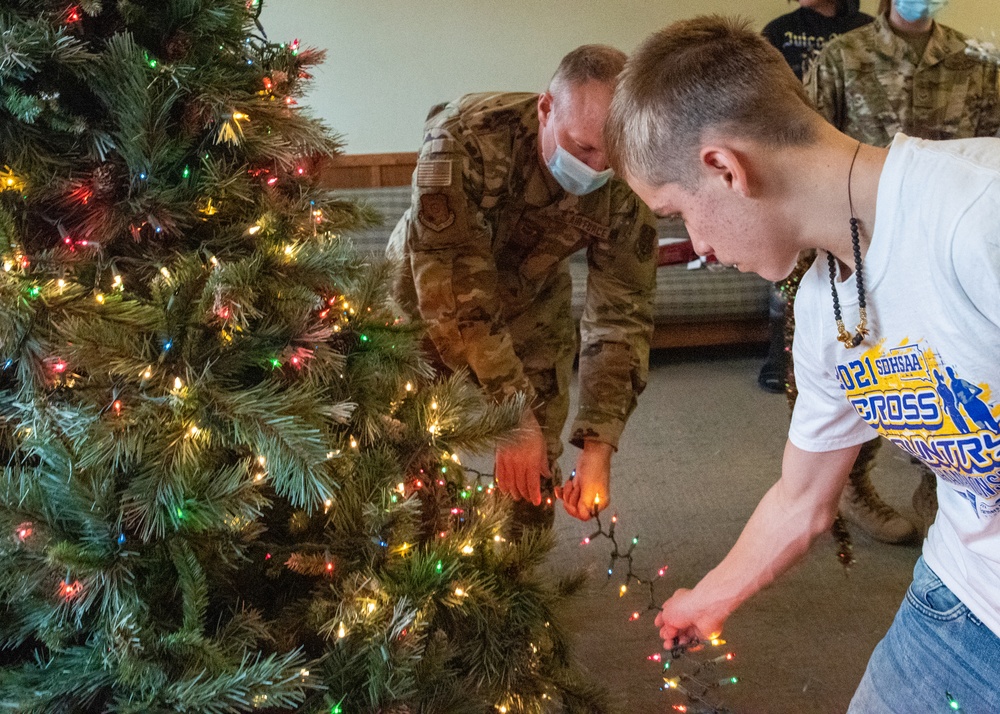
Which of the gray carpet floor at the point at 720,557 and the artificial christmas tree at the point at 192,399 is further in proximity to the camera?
A: the gray carpet floor at the point at 720,557

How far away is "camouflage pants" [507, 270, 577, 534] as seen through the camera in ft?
6.11

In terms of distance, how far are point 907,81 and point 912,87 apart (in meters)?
0.02

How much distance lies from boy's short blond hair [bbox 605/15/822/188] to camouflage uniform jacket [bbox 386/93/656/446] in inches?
26.4

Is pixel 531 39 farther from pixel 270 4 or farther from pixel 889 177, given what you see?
pixel 889 177

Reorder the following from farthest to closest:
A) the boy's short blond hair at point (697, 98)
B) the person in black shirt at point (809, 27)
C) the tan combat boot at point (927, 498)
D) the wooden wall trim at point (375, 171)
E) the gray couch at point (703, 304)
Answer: the wooden wall trim at point (375, 171)
the gray couch at point (703, 304)
the person in black shirt at point (809, 27)
the tan combat boot at point (927, 498)
the boy's short blond hair at point (697, 98)

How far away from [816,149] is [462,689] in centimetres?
76

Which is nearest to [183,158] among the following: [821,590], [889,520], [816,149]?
[816,149]

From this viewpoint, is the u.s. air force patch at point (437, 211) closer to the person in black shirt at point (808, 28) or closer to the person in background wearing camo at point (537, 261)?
the person in background wearing camo at point (537, 261)

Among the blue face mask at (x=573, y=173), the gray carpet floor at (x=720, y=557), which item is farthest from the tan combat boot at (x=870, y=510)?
the blue face mask at (x=573, y=173)

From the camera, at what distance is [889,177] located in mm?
765

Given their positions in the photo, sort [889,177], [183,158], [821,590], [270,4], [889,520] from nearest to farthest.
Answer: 1. [889,177]
2. [183,158]
3. [821,590]
4. [889,520]
5. [270,4]

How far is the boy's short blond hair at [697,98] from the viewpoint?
82cm

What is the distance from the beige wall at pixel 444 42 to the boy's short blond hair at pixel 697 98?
3.44m

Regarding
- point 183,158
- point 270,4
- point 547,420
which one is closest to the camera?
point 183,158
